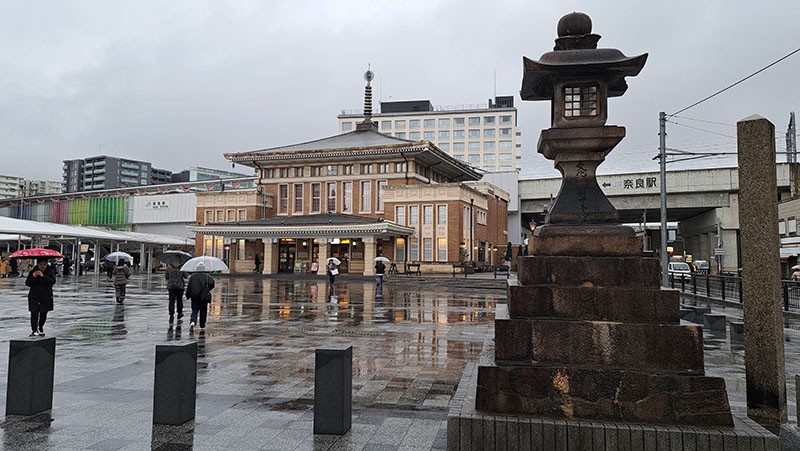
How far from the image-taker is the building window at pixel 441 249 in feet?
144

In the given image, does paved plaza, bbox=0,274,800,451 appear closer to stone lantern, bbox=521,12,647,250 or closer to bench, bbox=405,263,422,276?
stone lantern, bbox=521,12,647,250

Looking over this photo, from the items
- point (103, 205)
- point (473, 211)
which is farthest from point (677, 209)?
point (103, 205)

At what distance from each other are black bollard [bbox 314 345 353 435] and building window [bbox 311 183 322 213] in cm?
4536

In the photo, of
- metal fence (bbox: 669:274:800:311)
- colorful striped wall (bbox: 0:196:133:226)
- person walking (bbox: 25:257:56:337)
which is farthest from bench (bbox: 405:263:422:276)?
colorful striped wall (bbox: 0:196:133:226)

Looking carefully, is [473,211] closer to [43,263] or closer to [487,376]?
[43,263]

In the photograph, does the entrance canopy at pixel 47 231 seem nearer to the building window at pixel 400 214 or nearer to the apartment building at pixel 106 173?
the building window at pixel 400 214

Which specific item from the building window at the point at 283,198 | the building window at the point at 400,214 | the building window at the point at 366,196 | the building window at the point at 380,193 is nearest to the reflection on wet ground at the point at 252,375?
the building window at the point at 400,214

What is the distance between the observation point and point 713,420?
5.02 meters

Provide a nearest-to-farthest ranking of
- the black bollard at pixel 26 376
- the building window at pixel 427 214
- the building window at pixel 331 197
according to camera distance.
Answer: the black bollard at pixel 26 376 < the building window at pixel 427 214 < the building window at pixel 331 197

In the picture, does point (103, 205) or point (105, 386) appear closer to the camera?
point (105, 386)

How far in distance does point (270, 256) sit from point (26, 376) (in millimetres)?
40894

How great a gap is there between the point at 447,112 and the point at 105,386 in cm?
10377

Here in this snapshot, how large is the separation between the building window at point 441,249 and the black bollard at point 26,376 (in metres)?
38.2

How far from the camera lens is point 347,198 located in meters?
49.5
